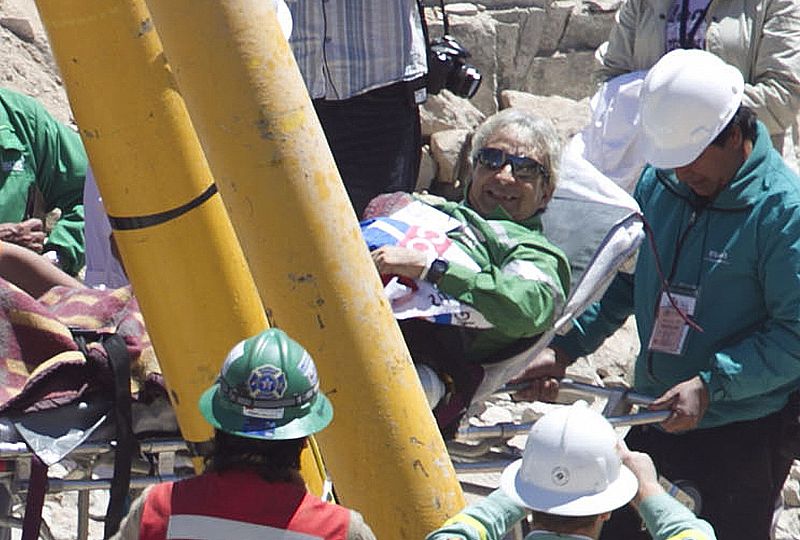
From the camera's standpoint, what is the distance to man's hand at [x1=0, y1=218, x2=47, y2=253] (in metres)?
5.95

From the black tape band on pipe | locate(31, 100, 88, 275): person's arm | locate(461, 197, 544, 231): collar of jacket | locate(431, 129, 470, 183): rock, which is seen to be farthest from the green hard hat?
locate(431, 129, 470, 183): rock

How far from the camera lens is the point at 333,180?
432cm

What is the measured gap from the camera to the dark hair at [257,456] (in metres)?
3.76

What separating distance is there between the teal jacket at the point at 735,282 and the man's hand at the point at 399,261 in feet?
2.71

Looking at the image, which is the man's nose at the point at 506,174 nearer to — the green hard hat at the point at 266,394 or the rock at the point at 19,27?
the green hard hat at the point at 266,394

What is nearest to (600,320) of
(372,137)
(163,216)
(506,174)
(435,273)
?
(506,174)

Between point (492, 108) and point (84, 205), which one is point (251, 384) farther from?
point (492, 108)

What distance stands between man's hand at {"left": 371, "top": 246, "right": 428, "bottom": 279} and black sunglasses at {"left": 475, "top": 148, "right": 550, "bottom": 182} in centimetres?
55

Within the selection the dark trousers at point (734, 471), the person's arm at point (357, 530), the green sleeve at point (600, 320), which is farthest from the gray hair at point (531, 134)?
the person's arm at point (357, 530)

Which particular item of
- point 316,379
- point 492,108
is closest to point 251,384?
point 316,379

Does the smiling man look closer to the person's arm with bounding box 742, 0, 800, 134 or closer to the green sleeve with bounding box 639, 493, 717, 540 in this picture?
the green sleeve with bounding box 639, 493, 717, 540

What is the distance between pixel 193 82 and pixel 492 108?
5966 mm

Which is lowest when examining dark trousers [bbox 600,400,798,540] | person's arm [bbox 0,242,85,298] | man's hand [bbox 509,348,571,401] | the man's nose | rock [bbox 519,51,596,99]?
rock [bbox 519,51,596,99]

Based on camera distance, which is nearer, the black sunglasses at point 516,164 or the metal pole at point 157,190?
the metal pole at point 157,190
